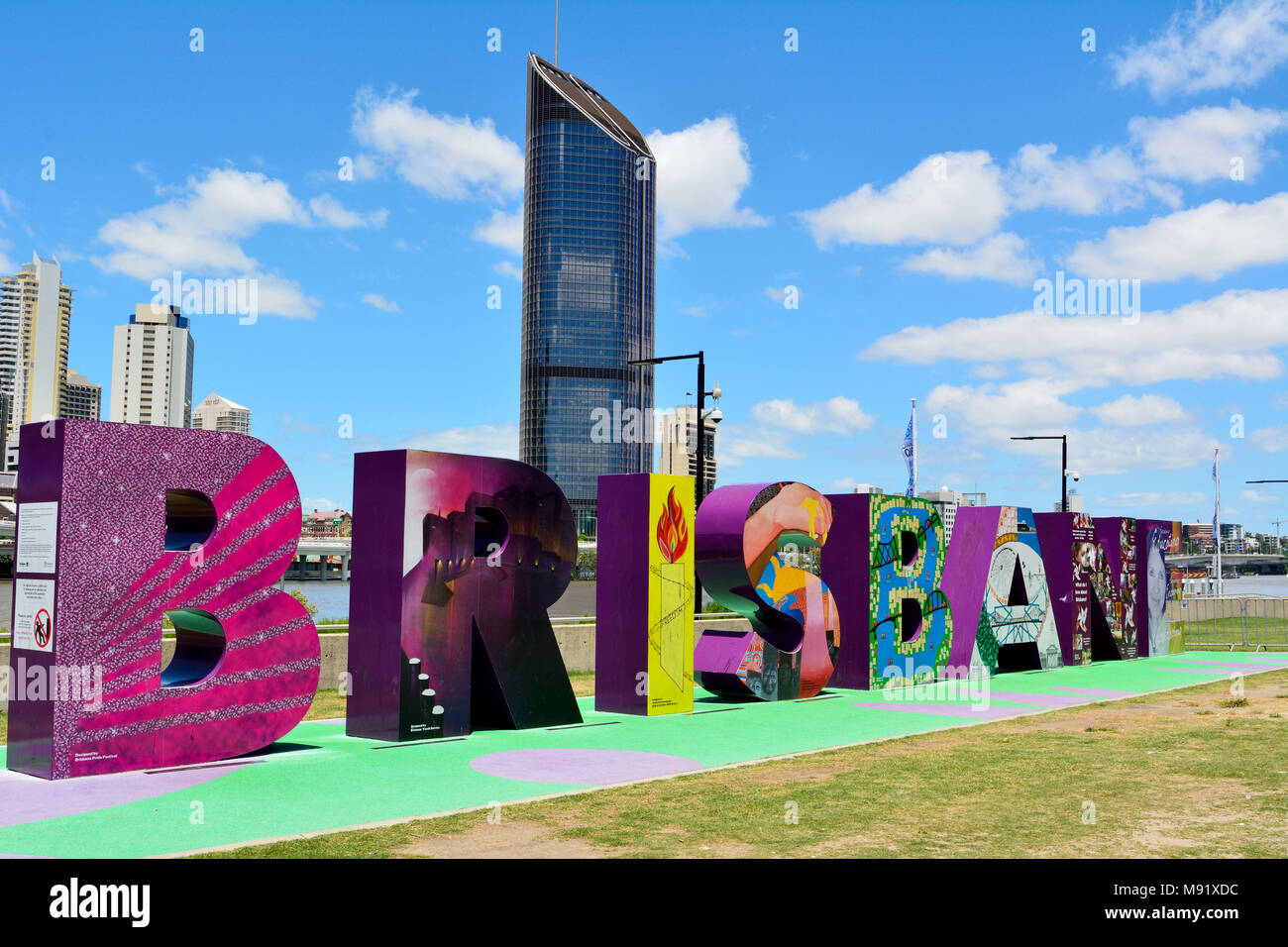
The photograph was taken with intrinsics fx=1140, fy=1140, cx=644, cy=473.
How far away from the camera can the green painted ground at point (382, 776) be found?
8664 millimetres

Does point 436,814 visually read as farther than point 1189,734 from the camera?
No

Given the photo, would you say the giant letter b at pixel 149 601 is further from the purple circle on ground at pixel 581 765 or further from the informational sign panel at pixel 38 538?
the purple circle on ground at pixel 581 765

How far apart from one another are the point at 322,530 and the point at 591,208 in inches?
2373

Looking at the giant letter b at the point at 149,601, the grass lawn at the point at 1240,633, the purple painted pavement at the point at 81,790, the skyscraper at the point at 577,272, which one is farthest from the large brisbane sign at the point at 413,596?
the skyscraper at the point at 577,272

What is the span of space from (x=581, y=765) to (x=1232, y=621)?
2940cm

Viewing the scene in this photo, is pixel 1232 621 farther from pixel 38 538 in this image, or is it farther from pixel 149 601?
pixel 38 538

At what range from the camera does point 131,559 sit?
11.5 metres

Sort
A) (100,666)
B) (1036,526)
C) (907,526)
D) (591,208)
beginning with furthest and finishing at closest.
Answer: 1. (591,208)
2. (1036,526)
3. (907,526)
4. (100,666)

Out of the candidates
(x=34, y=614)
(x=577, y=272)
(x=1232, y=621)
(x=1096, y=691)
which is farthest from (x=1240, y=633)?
(x=577, y=272)

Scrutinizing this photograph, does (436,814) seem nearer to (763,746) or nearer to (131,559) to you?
(131,559)

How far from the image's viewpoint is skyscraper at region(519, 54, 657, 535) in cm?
16175

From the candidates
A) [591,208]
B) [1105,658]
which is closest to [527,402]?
[591,208]

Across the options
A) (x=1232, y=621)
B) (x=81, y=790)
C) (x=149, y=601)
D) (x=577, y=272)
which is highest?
(x=577, y=272)

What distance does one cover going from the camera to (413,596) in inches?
547
